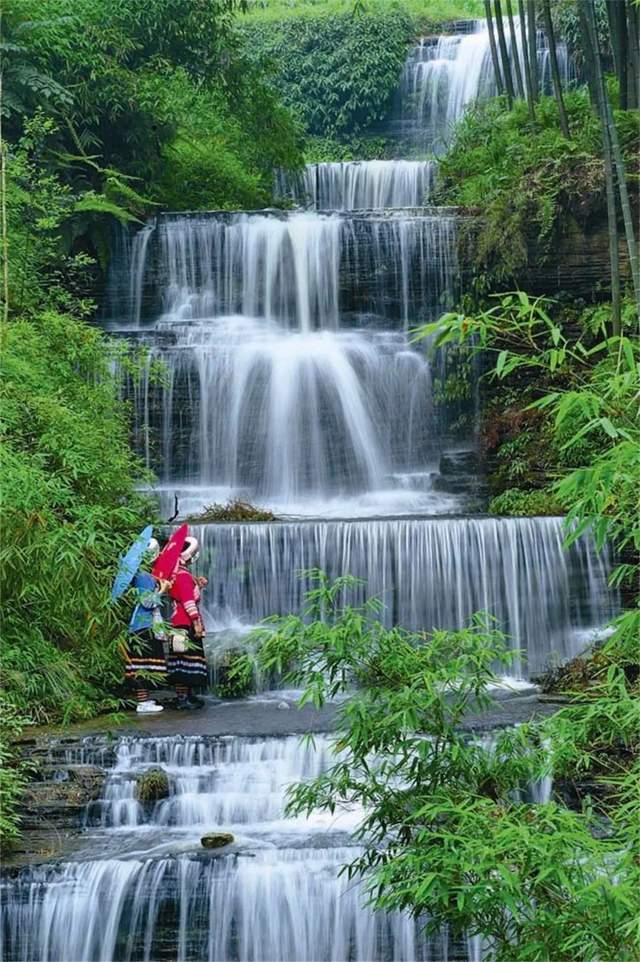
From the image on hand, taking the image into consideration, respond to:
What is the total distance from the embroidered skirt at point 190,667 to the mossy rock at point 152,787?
5.04 feet

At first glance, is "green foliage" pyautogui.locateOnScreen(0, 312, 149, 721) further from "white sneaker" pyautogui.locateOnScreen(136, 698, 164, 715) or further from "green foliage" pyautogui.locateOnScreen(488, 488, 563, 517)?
"green foliage" pyautogui.locateOnScreen(488, 488, 563, 517)

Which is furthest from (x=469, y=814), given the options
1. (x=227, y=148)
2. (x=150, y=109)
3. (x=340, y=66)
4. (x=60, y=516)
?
(x=340, y=66)

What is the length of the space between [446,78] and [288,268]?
30.5 ft

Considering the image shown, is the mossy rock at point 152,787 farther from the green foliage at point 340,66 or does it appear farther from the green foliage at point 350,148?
the green foliage at point 340,66

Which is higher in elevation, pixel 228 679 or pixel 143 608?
pixel 143 608

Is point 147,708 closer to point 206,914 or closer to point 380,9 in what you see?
point 206,914

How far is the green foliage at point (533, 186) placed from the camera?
12.6m

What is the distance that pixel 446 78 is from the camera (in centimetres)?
2131

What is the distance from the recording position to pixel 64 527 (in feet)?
19.5

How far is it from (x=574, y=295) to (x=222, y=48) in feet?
17.5

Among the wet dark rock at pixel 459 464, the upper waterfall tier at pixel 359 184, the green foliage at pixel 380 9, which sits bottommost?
the wet dark rock at pixel 459 464

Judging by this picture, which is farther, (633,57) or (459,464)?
(633,57)

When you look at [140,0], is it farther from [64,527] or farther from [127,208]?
[64,527]

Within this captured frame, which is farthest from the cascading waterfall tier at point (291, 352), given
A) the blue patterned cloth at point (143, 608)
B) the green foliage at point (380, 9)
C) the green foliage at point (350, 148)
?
the green foliage at point (380, 9)
